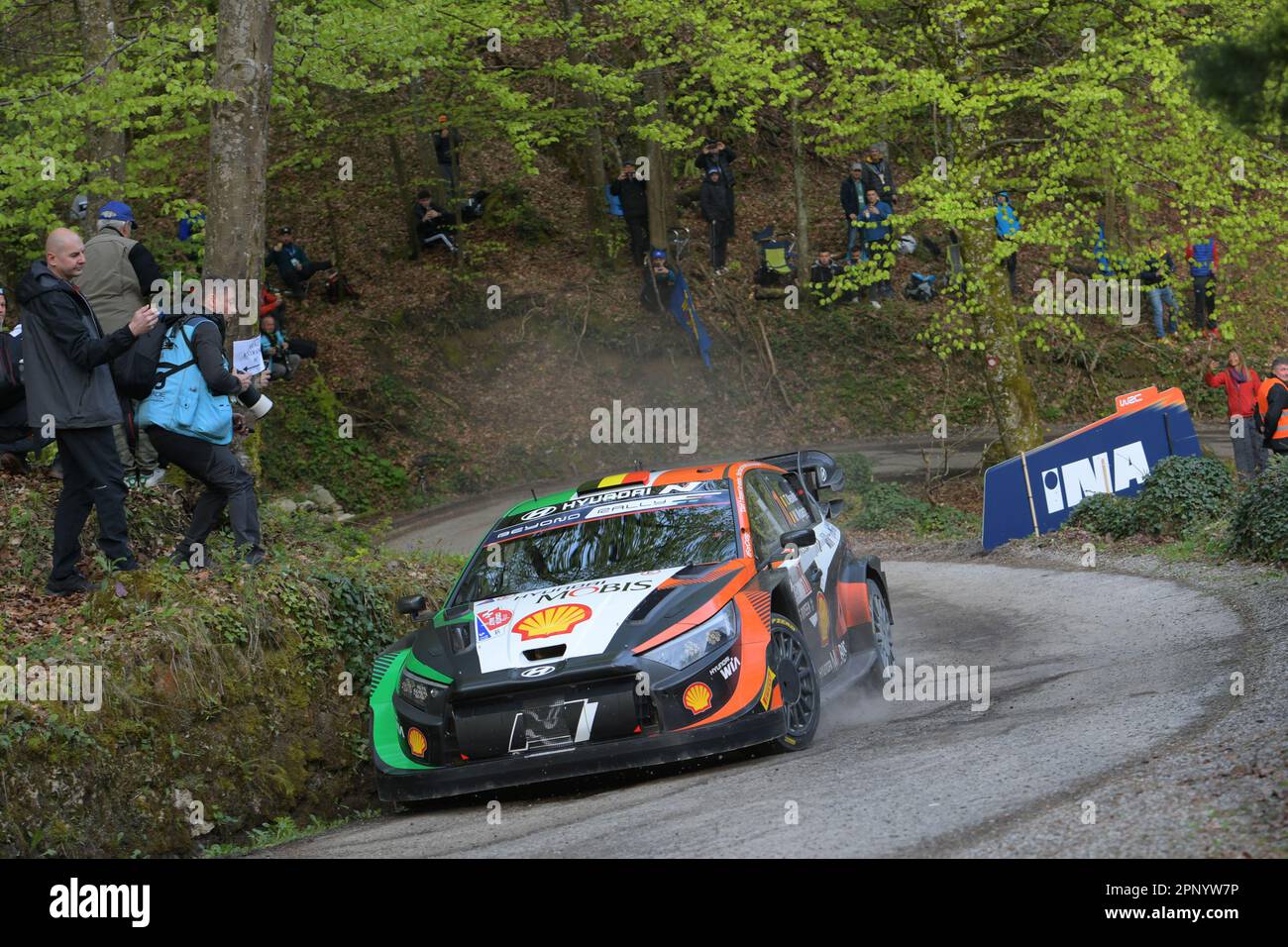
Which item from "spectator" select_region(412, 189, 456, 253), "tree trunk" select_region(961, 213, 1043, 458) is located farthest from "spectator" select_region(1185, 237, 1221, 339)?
"spectator" select_region(412, 189, 456, 253)

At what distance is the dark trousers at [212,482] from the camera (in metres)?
9.81

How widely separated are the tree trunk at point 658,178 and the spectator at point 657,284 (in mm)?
488

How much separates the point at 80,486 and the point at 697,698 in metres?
4.55

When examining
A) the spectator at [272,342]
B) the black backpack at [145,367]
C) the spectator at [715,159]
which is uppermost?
the spectator at [715,159]

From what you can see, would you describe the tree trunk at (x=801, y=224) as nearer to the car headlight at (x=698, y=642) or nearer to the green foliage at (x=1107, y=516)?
the green foliage at (x=1107, y=516)

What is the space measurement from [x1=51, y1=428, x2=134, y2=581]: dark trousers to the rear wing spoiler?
4.73 meters

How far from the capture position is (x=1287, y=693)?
7387mm

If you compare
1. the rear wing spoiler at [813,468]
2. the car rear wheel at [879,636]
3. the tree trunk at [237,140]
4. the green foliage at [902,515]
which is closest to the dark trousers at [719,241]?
the green foliage at [902,515]

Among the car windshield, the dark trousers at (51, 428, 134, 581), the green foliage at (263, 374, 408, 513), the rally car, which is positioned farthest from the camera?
the green foliage at (263, 374, 408, 513)

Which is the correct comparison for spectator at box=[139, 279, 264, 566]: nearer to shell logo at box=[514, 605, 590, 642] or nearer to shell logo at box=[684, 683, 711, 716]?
shell logo at box=[514, 605, 590, 642]

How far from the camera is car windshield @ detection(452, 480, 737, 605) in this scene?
8.60m
